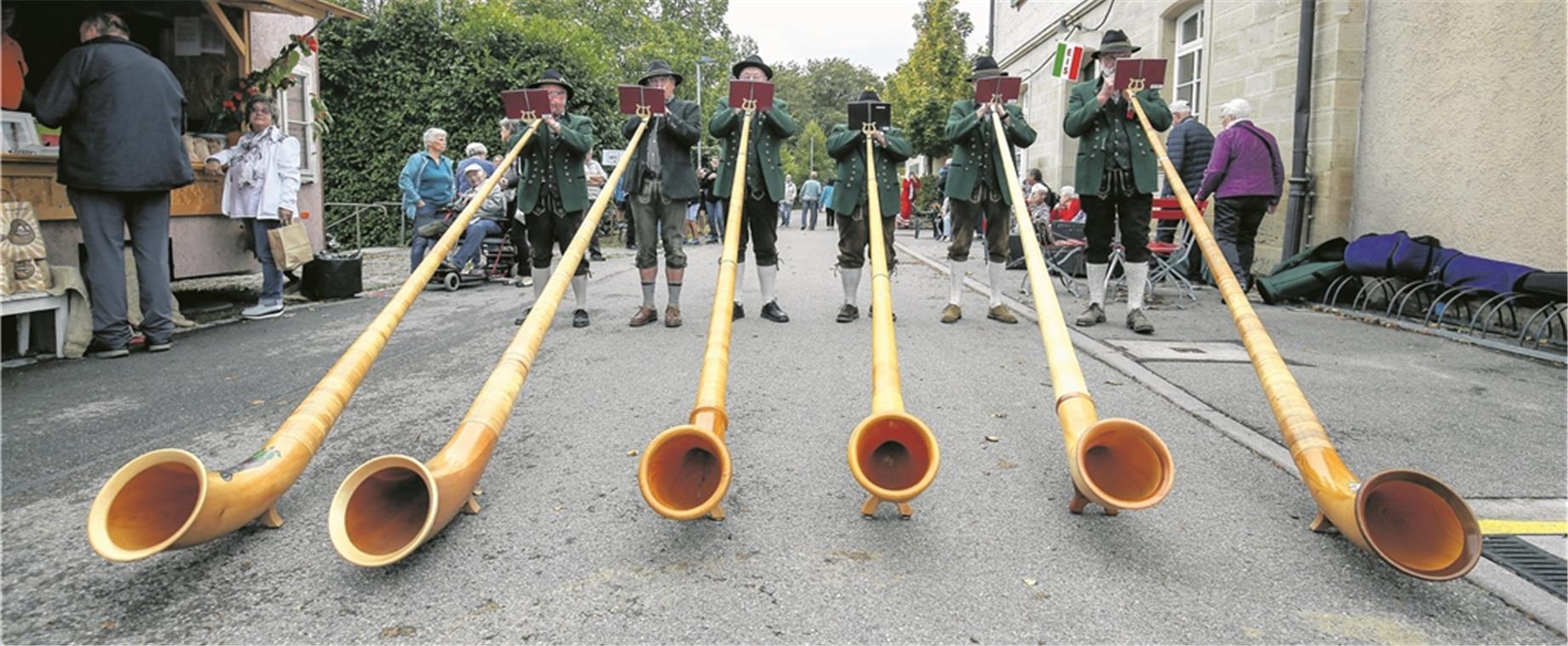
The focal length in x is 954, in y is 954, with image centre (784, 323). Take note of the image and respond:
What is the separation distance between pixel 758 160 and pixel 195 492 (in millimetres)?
4750

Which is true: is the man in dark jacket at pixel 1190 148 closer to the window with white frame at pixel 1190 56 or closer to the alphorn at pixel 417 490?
the window with white frame at pixel 1190 56

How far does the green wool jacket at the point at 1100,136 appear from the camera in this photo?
21.4 ft

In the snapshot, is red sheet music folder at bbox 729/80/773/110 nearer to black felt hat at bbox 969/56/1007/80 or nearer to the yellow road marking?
black felt hat at bbox 969/56/1007/80

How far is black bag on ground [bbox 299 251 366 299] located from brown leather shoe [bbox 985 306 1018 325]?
5.90 metres

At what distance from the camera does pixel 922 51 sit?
33.5 metres

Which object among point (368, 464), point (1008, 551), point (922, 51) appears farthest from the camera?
point (922, 51)

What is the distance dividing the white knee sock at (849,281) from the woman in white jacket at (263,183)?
15.0 feet

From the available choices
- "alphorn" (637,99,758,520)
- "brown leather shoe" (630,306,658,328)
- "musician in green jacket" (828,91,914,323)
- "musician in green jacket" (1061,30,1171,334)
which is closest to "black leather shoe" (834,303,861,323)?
"musician in green jacket" (828,91,914,323)

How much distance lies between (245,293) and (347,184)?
1038 cm

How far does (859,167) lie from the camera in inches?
279

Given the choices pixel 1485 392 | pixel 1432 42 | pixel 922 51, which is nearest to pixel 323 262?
pixel 1485 392

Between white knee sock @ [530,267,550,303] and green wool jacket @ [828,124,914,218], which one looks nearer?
green wool jacket @ [828,124,914,218]

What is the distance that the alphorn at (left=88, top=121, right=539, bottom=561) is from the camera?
2375 millimetres

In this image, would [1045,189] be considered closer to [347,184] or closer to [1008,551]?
[1008,551]
